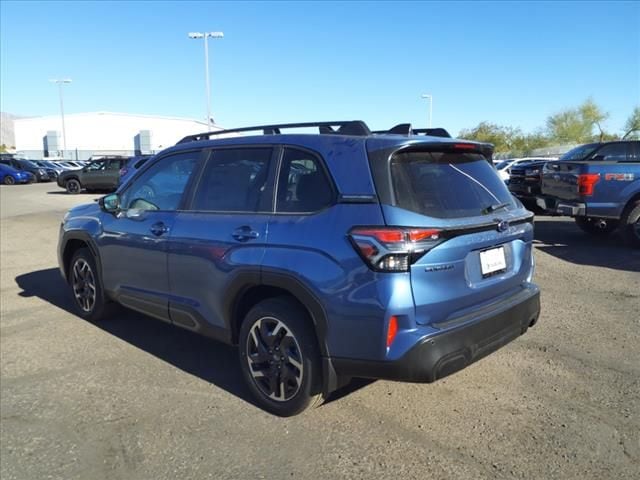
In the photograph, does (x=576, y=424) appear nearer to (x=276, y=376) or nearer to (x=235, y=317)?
(x=276, y=376)

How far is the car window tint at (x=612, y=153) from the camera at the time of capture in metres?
9.33

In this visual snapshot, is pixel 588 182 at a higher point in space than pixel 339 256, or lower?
higher

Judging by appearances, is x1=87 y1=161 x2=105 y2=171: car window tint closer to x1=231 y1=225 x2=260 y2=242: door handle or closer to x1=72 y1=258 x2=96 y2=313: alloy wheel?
x1=72 y1=258 x2=96 y2=313: alloy wheel

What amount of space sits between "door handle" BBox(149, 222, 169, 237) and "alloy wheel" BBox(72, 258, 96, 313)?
1380 millimetres

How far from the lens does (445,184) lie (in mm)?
3137

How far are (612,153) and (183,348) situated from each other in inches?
343


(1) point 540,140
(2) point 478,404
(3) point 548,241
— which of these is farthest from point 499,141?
(2) point 478,404

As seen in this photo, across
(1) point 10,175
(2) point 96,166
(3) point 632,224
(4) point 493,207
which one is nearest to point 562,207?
(3) point 632,224

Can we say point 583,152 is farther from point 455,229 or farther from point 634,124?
point 634,124

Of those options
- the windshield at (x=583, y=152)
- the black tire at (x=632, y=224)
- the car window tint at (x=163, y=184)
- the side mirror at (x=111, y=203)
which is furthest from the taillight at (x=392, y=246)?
the windshield at (x=583, y=152)

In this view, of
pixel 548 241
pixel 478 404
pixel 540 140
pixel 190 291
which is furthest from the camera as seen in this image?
pixel 540 140

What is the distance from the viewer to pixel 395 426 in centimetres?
317

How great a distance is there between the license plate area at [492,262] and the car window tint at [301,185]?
3.31 ft

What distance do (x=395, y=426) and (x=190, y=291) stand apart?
69.3 inches
